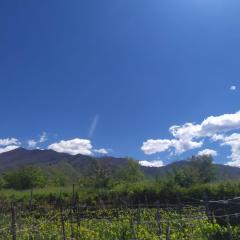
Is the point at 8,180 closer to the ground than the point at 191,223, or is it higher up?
higher up

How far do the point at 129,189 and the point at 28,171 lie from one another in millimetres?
38524

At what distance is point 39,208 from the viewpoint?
88.9 ft

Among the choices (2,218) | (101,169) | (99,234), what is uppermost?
(101,169)

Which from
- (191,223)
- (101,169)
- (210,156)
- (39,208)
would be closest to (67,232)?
(191,223)

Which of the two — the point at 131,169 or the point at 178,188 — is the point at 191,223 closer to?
the point at 178,188

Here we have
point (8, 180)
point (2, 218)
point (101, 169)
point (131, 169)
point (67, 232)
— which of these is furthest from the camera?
point (131, 169)

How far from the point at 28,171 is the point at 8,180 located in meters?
4.56

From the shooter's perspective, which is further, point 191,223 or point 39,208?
point 39,208

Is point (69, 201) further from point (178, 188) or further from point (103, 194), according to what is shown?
point (178, 188)

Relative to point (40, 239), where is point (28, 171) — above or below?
above

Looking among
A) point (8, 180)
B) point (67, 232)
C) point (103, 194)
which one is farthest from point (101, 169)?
point (67, 232)

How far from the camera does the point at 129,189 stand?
29250 mm

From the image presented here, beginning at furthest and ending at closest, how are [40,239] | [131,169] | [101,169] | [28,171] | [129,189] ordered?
[131,169], [28,171], [101,169], [129,189], [40,239]

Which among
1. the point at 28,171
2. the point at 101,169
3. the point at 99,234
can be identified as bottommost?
the point at 99,234
